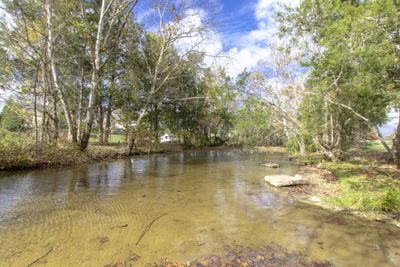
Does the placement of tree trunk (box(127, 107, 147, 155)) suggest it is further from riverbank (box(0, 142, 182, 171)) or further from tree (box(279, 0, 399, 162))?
tree (box(279, 0, 399, 162))

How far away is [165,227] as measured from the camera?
4.14 m

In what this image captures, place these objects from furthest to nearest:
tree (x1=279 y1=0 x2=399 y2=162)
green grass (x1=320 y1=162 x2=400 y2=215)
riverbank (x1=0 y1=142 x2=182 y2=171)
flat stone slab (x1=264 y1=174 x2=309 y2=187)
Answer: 1. riverbank (x1=0 y1=142 x2=182 y2=171)
2. flat stone slab (x1=264 y1=174 x2=309 y2=187)
3. tree (x1=279 y1=0 x2=399 y2=162)
4. green grass (x1=320 y1=162 x2=400 y2=215)

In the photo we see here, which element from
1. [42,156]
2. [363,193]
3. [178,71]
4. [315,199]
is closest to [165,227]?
[315,199]

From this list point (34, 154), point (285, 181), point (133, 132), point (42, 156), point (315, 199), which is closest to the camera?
point (315, 199)

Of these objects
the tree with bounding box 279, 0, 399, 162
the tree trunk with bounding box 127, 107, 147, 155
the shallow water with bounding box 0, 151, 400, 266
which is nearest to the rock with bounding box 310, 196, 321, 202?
the shallow water with bounding box 0, 151, 400, 266

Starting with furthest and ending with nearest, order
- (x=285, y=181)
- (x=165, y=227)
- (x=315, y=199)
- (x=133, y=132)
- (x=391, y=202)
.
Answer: (x=133, y=132)
(x=285, y=181)
(x=315, y=199)
(x=391, y=202)
(x=165, y=227)

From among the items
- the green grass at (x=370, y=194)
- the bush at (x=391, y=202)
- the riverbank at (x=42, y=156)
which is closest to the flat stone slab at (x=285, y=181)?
the green grass at (x=370, y=194)

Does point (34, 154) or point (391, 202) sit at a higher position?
point (34, 154)

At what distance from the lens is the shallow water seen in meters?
3.21

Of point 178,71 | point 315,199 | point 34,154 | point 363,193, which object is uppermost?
point 178,71

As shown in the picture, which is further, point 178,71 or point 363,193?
point 178,71

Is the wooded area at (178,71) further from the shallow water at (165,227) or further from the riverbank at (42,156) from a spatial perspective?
the shallow water at (165,227)

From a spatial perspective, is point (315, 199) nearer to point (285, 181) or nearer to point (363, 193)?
point (363, 193)

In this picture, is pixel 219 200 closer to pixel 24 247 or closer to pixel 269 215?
pixel 269 215
